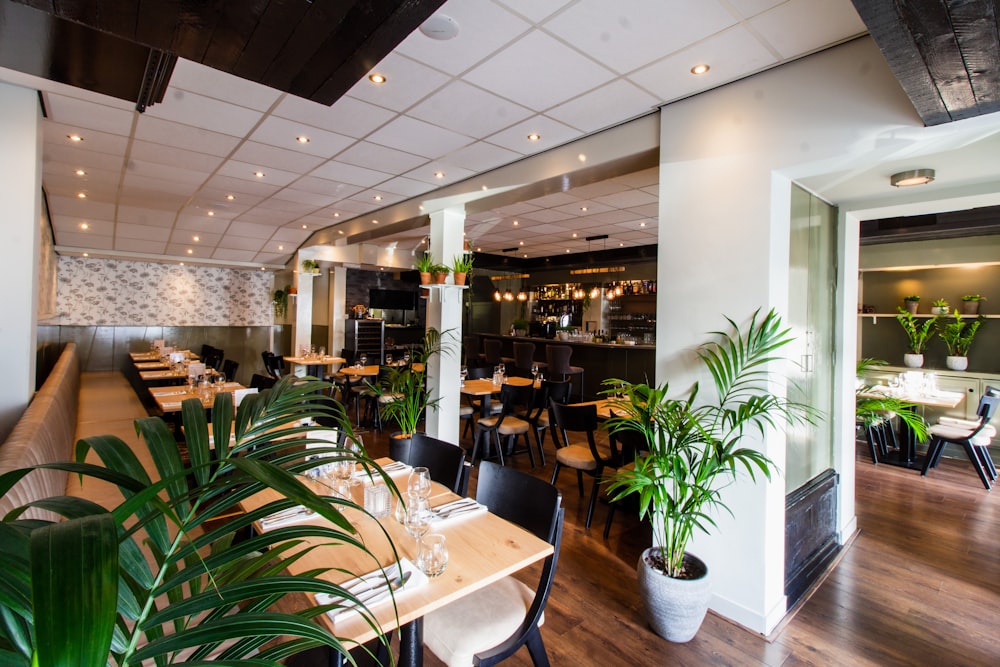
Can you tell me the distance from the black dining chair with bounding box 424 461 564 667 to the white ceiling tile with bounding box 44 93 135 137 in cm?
403

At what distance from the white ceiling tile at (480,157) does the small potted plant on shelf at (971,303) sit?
20.1 feet

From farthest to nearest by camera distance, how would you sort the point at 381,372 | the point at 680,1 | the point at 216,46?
the point at 381,372 → the point at 680,1 → the point at 216,46

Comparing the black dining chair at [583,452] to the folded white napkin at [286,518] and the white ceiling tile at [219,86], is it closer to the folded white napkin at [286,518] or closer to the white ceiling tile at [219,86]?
the folded white napkin at [286,518]

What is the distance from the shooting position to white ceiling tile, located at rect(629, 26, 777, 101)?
7.81 ft

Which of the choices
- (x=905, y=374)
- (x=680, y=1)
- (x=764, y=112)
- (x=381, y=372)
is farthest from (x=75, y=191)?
(x=905, y=374)

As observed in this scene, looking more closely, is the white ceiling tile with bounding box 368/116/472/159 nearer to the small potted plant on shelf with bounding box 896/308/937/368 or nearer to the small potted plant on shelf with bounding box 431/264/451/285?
the small potted plant on shelf with bounding box 431/264/451/285

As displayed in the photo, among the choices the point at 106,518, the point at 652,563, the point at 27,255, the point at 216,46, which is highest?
the point at 216,46

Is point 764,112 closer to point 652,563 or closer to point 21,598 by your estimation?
point 652,563

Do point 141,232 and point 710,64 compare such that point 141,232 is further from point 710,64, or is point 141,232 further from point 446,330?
point 710,64

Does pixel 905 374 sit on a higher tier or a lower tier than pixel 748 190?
lower

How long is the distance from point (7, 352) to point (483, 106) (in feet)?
11.3

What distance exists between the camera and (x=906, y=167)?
2629 mm

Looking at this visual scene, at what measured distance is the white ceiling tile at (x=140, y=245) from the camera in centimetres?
813

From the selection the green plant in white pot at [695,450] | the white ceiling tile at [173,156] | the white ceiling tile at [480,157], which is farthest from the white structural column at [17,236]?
the green plant in white pot at [695,450]
